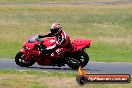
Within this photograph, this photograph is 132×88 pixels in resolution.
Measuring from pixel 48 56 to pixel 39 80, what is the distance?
3.76 meters

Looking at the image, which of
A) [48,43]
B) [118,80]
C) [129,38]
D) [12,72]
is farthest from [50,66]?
[129,38]

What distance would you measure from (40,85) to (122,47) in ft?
54.4

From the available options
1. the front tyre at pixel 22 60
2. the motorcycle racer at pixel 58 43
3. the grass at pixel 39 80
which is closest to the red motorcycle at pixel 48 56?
the front tyre at pixel 22 60

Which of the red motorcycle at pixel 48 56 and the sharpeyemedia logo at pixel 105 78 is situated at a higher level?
the sharpeyemedia logo at pixel 105 78

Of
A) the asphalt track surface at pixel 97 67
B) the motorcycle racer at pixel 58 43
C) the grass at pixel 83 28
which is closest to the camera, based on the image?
the asphalt track surface at pixel 97 67

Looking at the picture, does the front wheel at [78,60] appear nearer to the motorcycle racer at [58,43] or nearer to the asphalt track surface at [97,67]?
the asphalt track surface at [97,67]

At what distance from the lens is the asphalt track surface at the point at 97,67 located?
18.9m

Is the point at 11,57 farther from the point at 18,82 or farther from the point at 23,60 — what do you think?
the point at 18,82

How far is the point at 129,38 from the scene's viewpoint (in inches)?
1380

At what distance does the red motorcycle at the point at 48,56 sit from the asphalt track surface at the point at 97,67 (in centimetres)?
25

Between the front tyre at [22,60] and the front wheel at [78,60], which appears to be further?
the front tyre at [22,60]

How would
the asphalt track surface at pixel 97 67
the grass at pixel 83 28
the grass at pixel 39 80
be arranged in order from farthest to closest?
1. the grass at pixel 83 28
2. the asphalt track surface at pixel 97 67
3. the grass at pixel 39 80

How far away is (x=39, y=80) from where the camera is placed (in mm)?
15688

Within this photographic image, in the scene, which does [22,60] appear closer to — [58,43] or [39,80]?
[58,43]
